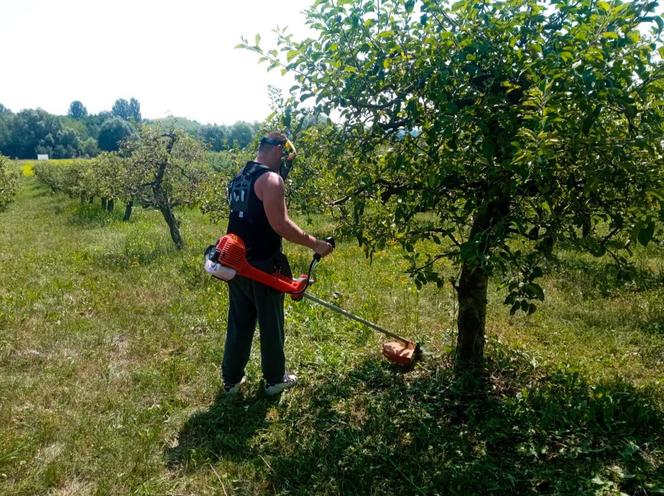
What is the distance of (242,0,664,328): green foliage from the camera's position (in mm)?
2334

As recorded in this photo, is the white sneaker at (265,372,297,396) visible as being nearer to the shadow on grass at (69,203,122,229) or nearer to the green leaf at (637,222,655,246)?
the green leaf at (637,222,655,246)

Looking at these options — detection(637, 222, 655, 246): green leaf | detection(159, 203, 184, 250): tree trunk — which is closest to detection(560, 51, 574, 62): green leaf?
detection(637, 222, 655, 246): green leaf

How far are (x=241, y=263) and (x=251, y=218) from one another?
1.25 feet

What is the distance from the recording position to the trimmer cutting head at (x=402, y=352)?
4.40 metres

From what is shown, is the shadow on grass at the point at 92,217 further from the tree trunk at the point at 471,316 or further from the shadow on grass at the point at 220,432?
the tree trunk at the point at 471,316

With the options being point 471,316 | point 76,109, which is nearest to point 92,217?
point 471,316

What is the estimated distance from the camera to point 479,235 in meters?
2.78

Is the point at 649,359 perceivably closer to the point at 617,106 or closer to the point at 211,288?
the point at 617,106

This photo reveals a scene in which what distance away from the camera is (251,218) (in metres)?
3.79

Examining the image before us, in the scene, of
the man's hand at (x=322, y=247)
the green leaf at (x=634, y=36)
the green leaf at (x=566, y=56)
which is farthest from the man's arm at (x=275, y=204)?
the green leaf at (x=634, y=36)

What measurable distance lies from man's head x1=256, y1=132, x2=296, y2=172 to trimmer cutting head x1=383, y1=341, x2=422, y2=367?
79.9 inches

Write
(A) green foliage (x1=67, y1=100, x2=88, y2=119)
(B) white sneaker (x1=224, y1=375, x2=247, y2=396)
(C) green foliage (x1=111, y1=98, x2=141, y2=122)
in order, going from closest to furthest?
(B) white sneaker (x1=224, y1=375, x2=247, y2=396) → (C) green foliage (x1=111, y1=98, x2=141, y2=122) → (A) green foliage (x1=67, y1=100, x2=88, y2=119)

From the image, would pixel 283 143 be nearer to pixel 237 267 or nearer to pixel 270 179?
pixel 270 179

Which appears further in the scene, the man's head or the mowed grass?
the man's head
